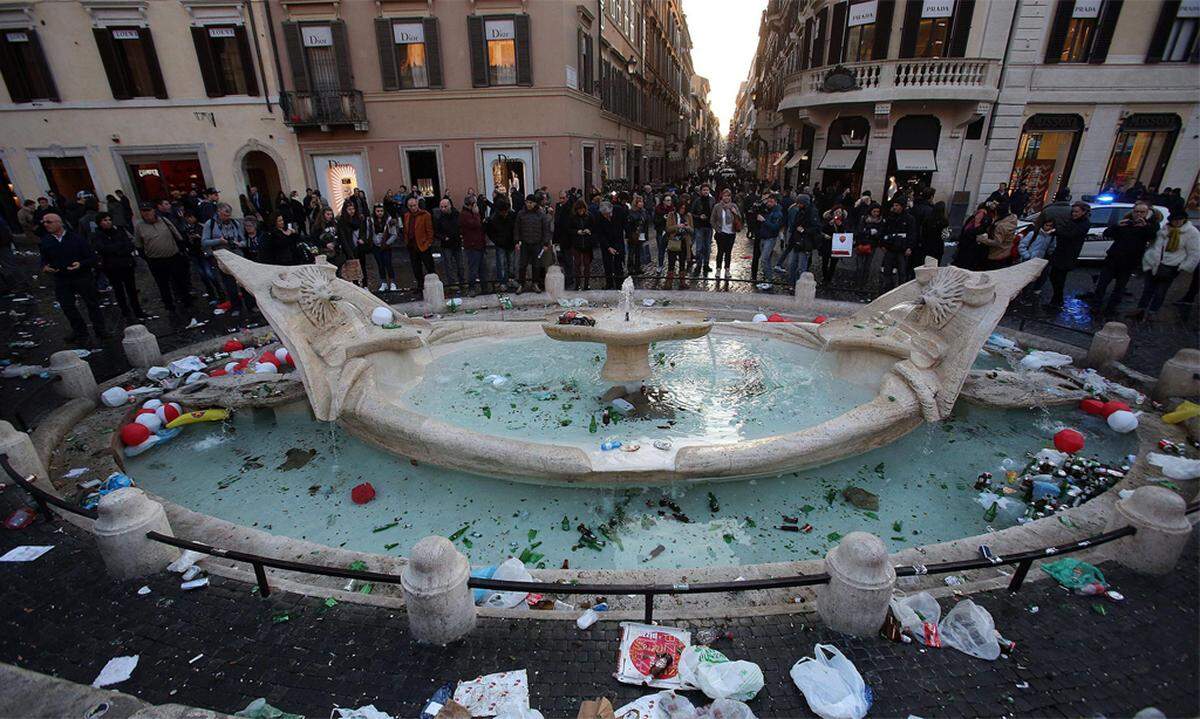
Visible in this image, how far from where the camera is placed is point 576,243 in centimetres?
1106

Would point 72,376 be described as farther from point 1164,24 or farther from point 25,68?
point 1164,24

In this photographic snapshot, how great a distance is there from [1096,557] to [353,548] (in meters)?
5.39

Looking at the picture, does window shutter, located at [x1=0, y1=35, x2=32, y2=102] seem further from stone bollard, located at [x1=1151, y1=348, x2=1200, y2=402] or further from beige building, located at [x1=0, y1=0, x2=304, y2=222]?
stone bollard, located at [x1=1151, y1=348, x2=1200, y2=402]

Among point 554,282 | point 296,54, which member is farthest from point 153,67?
point 554,282

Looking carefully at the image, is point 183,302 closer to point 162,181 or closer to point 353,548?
point 353,548

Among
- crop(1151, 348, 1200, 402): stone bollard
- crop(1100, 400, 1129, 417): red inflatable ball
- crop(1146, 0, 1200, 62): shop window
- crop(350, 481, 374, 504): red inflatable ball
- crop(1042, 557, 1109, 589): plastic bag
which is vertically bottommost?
crop(350, 481, 374, 504): red inflatable ball

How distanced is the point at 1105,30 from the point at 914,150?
20.8 ft

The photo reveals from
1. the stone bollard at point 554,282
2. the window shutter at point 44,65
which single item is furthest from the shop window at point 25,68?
the stone bollard at point 554,282

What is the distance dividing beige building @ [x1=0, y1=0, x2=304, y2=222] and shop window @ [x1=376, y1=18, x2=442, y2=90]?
12.0 ft

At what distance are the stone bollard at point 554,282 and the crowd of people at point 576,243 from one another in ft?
2.72

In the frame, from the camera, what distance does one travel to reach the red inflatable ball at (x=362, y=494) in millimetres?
4875

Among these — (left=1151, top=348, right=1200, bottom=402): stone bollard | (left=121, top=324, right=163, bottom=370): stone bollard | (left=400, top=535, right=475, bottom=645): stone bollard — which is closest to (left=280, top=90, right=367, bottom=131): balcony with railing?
(left=121, top=324, right=163, bottom=370): stone bollard

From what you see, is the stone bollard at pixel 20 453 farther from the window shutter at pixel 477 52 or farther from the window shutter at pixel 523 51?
the window shutter at pixel 523 51

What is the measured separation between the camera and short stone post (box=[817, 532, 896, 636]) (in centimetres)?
313
